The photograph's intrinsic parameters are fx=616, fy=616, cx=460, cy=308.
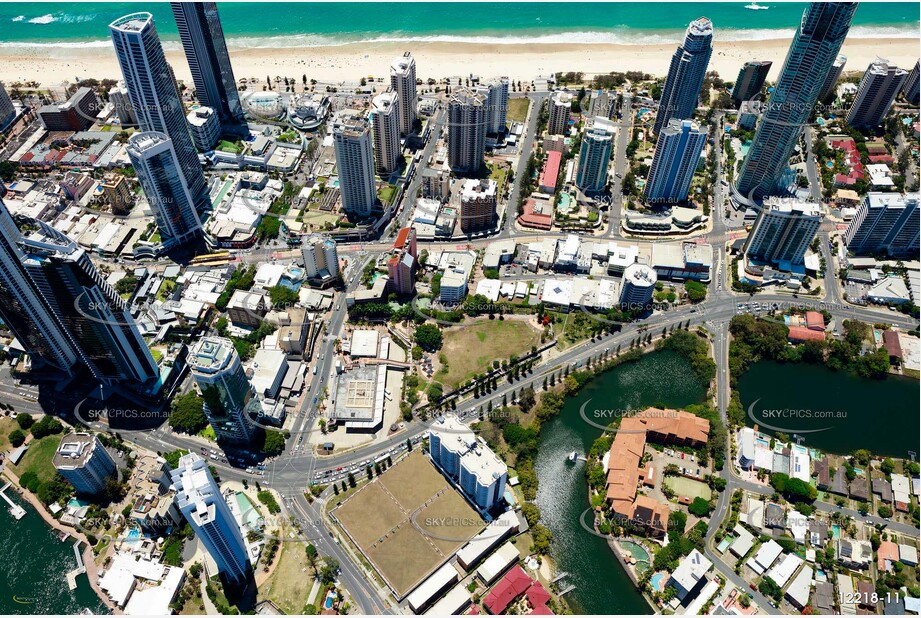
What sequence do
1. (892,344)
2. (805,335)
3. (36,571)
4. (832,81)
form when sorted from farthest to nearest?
(832,81)
(805,335)
(892,344)
(36,571)

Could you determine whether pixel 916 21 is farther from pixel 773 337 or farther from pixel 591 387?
pixel 591 387

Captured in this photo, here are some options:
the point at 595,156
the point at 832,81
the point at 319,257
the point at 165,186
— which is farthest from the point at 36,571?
the point at 832,81

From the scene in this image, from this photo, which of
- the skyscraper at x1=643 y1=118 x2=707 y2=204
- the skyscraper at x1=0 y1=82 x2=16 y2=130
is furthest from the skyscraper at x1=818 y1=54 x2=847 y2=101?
the skyscraper at x1=0 y1=82 x2=16 y2=130

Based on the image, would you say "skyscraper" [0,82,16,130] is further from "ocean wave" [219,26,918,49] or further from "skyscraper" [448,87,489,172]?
"skyscraper" [448,87,489,172]

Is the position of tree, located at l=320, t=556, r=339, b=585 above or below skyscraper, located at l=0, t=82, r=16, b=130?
below

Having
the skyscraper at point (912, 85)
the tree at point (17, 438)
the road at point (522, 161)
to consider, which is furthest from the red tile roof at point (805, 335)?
the tree at point (17, 438)

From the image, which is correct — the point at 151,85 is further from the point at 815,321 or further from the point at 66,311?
the point at 815,321

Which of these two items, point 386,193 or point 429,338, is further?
point 386,193
